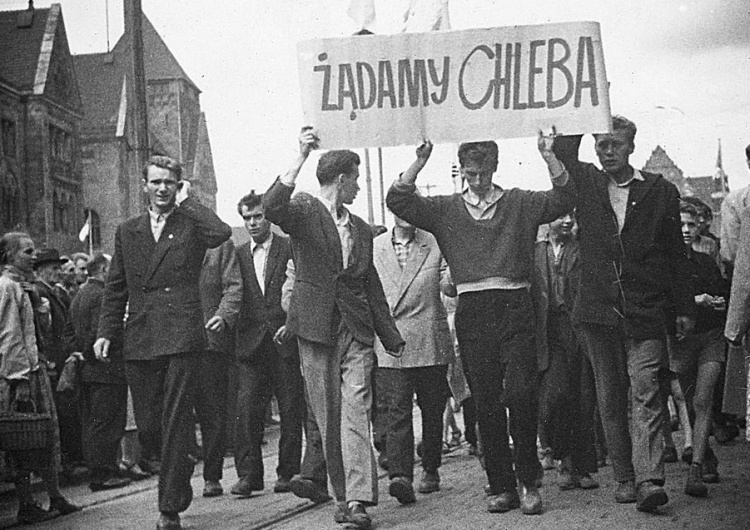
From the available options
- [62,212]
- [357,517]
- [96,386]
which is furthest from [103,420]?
[62,212]

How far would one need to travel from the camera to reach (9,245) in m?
9.68

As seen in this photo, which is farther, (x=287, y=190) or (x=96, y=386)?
(x=96, y=386)

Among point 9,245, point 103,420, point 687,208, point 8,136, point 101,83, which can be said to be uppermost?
point 101,83

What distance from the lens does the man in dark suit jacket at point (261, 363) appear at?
32.8ft

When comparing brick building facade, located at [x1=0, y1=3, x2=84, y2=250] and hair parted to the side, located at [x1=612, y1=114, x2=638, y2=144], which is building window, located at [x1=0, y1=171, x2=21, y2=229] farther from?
hair parted to the side, located at [x1=612, y1=114, x2=638, y2=144]

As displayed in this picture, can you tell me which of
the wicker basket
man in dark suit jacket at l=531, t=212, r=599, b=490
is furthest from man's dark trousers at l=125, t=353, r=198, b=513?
man in dark suit jacket at l=531, t=212, r=599, b=490

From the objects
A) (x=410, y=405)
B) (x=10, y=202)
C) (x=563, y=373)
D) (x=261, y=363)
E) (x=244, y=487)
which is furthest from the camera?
(x=10, y=202)

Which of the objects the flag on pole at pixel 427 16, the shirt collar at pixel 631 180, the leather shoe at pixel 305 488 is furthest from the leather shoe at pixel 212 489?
the shirt collar at pixel 631 180

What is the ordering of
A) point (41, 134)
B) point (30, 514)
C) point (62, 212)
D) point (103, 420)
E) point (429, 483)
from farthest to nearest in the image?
1. point (62, 212)
2. point (41, 134)
3. point (103, 420)
4. point (429, 483)
5. point (30, 514)

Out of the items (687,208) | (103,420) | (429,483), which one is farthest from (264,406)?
(687,208)

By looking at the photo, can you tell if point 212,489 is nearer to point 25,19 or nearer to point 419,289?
point 419,289

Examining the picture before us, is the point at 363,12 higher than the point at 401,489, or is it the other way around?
the point at 363,12

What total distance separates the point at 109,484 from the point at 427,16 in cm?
497

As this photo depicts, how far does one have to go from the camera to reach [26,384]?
31.0 ft
